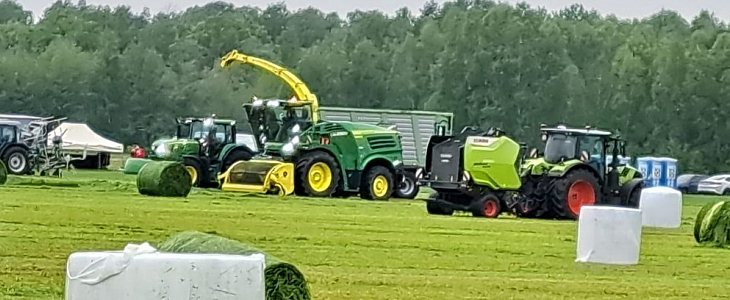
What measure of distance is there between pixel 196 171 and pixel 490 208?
39.7 ft

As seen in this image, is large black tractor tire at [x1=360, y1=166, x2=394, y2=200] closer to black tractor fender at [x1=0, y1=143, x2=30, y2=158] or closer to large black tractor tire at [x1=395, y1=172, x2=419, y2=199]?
large black tractor tire at [x1=395, y1=172, x2=419, y2=199]

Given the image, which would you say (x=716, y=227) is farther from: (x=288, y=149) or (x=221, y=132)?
(x=221, y=132)

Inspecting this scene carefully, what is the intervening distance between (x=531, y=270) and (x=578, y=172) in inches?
481

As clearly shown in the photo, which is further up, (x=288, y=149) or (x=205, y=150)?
(x=288, y=149)

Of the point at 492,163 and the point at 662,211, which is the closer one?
the point at 662,211

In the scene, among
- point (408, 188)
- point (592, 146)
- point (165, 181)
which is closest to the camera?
point (592, 146)

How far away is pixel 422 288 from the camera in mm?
13188

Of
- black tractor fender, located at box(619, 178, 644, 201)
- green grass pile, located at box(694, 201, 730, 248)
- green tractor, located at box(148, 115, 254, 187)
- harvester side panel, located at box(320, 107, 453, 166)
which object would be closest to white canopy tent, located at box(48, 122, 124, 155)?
green tractor, located at box(148, 115, 254, 187)

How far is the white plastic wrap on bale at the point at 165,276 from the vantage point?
24.4 feet

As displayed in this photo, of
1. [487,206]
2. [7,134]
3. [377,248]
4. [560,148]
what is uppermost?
[560,148]

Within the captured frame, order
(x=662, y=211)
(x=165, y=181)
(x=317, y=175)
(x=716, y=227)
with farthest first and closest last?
(x=317, y=175), (x=165, y=181), (x=662, y=211), (x=716, y=227)

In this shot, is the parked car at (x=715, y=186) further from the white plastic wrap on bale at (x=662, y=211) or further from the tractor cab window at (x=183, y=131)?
the white plastic wrap on bale at (x=662, y=211)

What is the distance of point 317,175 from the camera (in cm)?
3353

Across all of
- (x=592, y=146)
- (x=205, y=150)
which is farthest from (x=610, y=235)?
(x=205, y=150)
